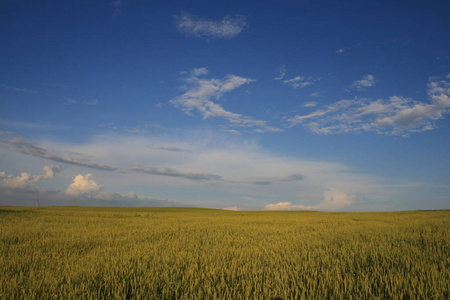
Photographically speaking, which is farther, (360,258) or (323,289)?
(360,258)

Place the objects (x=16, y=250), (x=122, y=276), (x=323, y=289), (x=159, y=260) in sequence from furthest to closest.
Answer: (x=16, y=250) < (x=159, y=260) < (x=122, y=276) < (x=323, y=289)

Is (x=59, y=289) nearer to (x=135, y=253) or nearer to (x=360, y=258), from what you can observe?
(x=135, y=253)

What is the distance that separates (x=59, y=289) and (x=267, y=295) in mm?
3104

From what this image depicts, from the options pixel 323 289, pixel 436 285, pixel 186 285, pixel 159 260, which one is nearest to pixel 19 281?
pixel 159 260

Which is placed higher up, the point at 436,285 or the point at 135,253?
the point at 436,285

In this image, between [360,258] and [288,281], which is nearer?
[288,281]

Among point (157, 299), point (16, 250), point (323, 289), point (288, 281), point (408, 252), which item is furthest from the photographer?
point (16, 250)

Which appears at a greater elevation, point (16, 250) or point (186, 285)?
point (186, 285)

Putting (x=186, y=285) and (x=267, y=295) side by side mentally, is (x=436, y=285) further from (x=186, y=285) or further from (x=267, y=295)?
(x=186, y=285)

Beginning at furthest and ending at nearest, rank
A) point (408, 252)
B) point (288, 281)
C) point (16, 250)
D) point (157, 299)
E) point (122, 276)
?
1. point (16, 250)
2. point (408, 252)
3. point (122, 276)
4. point (288, 281)
5. point (157, 299)

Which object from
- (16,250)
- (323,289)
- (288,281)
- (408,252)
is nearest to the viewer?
(323,289)

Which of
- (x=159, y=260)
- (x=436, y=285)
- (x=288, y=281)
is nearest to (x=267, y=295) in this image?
(x=288, y=281)

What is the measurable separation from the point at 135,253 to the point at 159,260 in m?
1.23

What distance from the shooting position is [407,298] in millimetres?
3609
